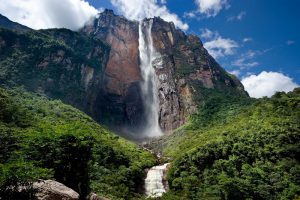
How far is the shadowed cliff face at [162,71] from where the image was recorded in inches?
4449

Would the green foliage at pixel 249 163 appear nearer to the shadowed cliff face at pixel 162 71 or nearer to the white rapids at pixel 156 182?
the white rapids at pixel 156 182

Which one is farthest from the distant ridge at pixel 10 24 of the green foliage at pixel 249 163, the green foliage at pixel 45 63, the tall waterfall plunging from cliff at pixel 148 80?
the green foliage at pixel 249 163

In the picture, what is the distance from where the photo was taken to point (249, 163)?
173 feet

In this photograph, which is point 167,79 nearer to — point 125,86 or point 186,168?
point 125,86

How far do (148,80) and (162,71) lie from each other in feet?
25.3

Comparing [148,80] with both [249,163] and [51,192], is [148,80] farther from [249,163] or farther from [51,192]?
[51,192]

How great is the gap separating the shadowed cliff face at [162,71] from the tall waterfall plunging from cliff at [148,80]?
6.23 feet

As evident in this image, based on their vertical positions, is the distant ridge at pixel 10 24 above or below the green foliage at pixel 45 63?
above

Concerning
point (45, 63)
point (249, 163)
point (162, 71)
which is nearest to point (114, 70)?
point (162, 71)

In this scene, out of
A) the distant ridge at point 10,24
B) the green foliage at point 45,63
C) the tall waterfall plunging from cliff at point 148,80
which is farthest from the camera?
the distant ridge at point 10,24

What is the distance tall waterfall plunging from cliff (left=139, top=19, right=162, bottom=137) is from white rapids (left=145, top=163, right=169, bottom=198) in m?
47.0

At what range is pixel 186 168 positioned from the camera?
56.2 meters

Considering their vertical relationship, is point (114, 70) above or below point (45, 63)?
above

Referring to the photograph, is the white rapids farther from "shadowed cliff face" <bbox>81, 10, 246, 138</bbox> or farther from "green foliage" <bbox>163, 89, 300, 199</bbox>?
"shadowed cliff face" <bbox>81, 10, 246, 138</bbox>
